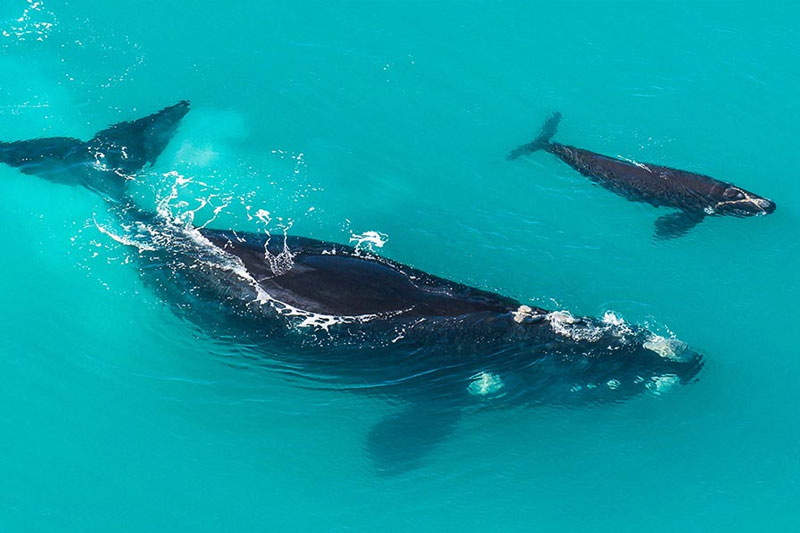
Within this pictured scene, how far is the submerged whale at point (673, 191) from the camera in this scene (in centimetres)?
2769

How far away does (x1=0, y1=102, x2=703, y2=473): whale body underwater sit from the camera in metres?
22.7

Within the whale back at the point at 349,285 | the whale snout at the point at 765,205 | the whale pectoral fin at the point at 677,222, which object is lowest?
the whale back at the point at 349,285

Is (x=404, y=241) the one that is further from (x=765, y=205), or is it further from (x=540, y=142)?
(x=765, y=205)

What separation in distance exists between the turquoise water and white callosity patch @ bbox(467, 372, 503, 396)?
0.73 meters

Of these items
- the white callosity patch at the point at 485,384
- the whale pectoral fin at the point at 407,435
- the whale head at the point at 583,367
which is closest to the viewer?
the whale pectoral fin at the point at 407,435

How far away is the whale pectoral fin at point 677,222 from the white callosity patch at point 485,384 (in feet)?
27.0

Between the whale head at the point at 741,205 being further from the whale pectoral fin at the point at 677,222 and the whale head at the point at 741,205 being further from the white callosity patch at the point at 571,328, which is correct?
the white callosity patch at the point at 571,328

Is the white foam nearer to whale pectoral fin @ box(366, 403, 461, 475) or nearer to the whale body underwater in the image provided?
the whale body underwater

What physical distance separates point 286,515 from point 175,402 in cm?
437

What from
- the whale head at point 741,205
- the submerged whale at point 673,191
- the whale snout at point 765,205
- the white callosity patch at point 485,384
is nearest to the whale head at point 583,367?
the white callosity patch at point 485,384

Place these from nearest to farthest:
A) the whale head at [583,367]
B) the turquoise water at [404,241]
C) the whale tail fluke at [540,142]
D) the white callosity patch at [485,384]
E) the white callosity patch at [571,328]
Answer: the turquoise water at [404,241] < the white callosity patch at [485,384] < the whale head at [583,367] < the white callosity patch at [571,328] < the whale tail fluke at [540,142]

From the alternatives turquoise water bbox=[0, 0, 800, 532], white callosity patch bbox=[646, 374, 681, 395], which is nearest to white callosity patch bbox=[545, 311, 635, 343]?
turquoise water bbox=[0, 0, 800, 532]

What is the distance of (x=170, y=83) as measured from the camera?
3062 cm

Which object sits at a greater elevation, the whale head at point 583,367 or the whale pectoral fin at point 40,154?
the whale pectoral fin at point 40,154
